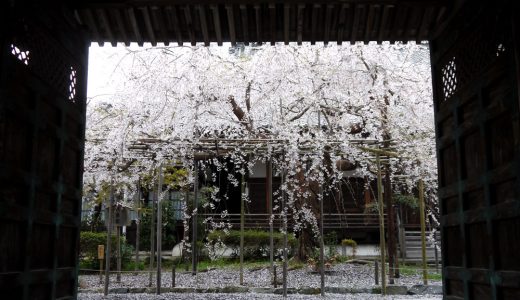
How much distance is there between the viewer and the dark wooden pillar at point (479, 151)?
330 cm

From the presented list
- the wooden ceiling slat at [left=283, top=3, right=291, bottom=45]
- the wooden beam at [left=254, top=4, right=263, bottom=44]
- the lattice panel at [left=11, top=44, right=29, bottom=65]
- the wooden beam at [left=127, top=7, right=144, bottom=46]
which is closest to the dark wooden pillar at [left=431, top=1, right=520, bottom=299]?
the wooden ceiling slat at [left=283, top=3, right=291, bottom=45]

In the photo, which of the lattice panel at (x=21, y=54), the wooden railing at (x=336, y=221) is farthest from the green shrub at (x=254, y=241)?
the lattice panel at (x=21, y=54)

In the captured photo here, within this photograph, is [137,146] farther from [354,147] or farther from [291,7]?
[291,7]

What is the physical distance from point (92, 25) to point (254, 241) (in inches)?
474

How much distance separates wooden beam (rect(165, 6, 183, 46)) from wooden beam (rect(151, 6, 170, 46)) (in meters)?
0.06

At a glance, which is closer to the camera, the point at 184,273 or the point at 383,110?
the point at 383,110

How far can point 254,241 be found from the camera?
15.9 m

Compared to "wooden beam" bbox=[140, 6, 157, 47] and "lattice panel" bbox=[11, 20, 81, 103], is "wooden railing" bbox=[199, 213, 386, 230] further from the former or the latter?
"lattice panel" bbox=[11, 20, 81, 103]

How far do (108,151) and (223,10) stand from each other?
833cm

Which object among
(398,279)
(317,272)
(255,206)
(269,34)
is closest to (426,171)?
(398,279)

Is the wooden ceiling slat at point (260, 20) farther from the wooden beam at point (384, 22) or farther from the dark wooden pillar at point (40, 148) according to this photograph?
the dark wooden pillar at point (40, 148)

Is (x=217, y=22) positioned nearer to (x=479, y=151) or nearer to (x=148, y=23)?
(x=148, y=23)

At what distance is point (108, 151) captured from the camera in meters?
12.0

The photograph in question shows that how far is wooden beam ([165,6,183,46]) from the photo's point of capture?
436 centimetres
